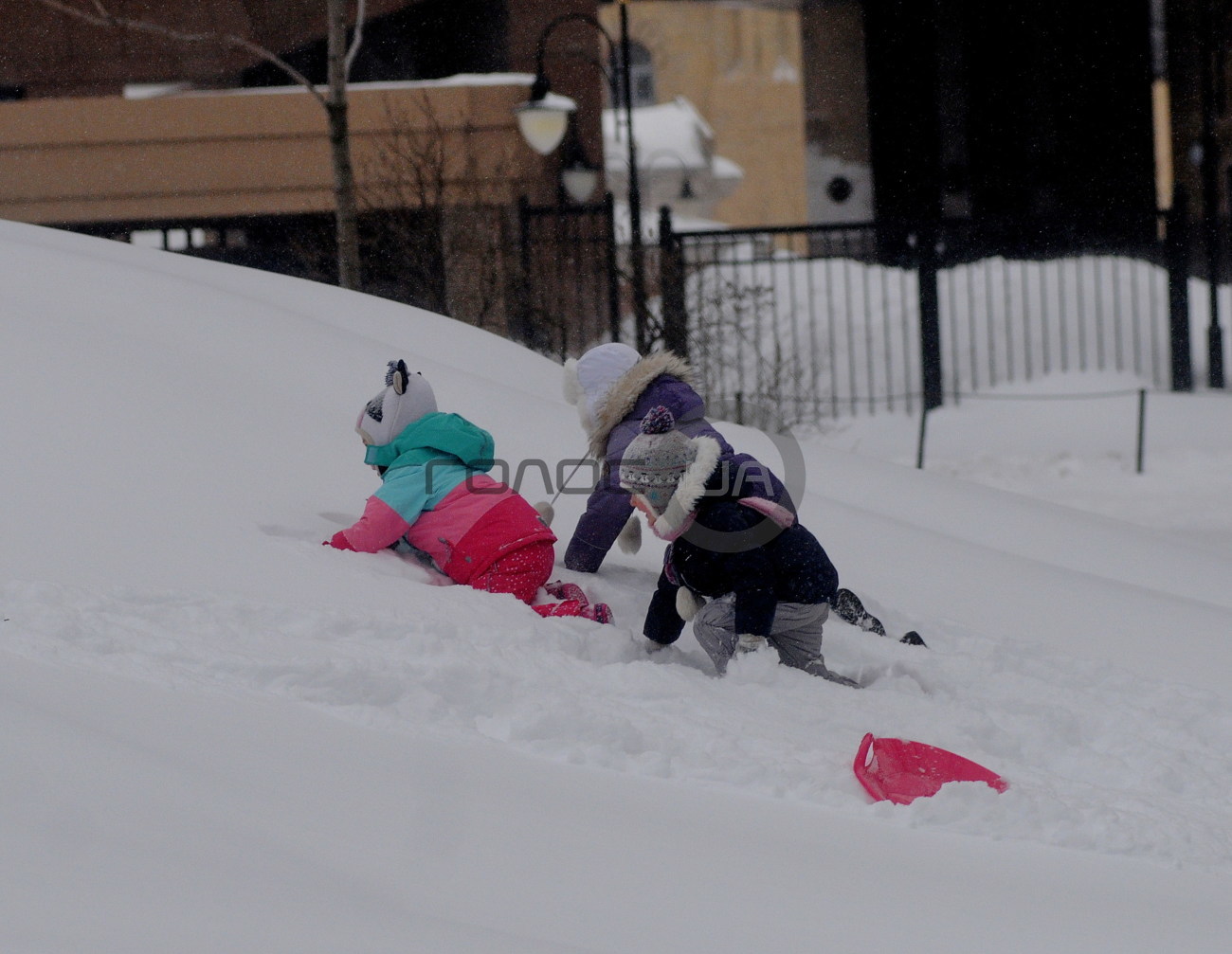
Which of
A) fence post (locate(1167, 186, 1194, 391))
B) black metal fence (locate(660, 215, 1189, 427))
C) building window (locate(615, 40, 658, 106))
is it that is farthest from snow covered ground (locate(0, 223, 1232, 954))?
building window (locate(615, 40, 658, 106))

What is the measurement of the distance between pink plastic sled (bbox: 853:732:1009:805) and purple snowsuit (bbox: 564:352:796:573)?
1592 mm

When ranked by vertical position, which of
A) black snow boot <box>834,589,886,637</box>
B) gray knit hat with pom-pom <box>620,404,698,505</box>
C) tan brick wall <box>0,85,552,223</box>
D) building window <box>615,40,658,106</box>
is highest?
building window <box>615,40,658,106</box>

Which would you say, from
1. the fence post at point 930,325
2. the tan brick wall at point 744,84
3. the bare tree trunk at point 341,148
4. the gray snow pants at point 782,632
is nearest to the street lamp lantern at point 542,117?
the bare tree trunk at point 341,148

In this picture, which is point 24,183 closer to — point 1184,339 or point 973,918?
point 1184,339

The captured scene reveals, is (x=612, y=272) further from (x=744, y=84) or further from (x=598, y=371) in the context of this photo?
(x=744, y=84)

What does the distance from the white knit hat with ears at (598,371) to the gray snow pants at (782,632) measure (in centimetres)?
99

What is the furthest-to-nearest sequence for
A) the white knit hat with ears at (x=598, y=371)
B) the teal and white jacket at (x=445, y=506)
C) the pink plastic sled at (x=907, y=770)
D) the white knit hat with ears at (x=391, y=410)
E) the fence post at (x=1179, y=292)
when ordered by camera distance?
the fence post at (x=1179, y=292) → the white knit hat with ears at (x=598, y=371) → the white knit hat with ears at (x=391, y=410) → the teal and white jacket at (x=445, y=506) → the pink plastic sled at (x=907, y=770)

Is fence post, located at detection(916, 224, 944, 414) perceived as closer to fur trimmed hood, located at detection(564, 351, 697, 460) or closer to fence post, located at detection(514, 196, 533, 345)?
→ fence post, located at detection(514, 196, 533, 345)

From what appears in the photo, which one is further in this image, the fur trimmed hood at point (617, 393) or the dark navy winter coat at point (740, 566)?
the fur trimmed hood at point (617, 393)

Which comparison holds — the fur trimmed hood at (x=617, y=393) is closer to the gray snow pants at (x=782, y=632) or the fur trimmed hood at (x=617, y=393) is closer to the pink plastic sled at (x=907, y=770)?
the gray snow pants at (x=782, y=632)

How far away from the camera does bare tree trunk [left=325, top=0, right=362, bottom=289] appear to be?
989 centimetres

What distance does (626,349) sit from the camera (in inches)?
188

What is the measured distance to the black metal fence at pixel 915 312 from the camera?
41.9ft

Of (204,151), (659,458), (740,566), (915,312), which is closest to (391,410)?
(659,458)
